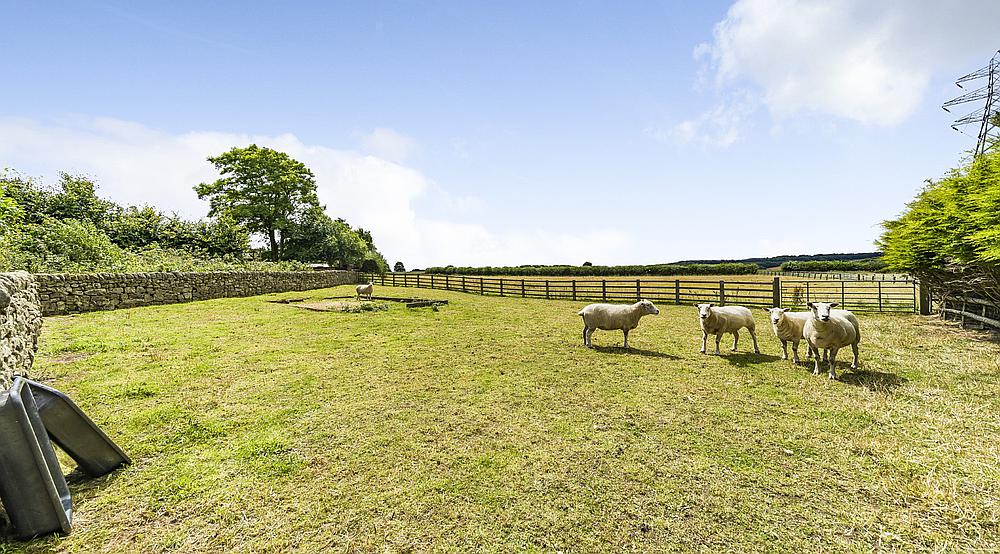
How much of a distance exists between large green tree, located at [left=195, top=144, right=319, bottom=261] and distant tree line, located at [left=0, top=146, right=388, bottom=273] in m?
0.08

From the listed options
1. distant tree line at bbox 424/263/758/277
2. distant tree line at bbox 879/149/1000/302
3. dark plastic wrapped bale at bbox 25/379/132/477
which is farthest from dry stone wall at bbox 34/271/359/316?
distant tree line at bbox 424/263/758/277

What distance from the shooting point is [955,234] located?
8.87 meters

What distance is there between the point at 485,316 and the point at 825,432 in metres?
9.91

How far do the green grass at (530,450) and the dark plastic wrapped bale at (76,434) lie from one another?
0.17 metres

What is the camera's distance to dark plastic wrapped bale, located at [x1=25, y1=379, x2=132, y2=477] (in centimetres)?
320

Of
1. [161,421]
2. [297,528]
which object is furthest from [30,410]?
[297,528]

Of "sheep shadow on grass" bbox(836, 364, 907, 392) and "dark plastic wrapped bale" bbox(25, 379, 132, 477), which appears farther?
"sheep shadow on grass" bbox(836, 364, 907, 392)

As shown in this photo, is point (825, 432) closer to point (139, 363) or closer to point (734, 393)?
point (734, 393)

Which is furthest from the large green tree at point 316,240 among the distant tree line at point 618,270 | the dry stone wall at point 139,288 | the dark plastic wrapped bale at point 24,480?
the dark plastic wrapped bale at point 24,480

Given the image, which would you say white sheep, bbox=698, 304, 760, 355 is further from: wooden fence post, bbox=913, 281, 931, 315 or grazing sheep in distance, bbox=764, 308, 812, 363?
wooden fence post, bbox=913, 281, 931, 315

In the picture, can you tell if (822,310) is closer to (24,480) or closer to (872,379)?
(872,379)

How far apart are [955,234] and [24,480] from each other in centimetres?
1518

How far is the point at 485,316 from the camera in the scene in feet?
43.7

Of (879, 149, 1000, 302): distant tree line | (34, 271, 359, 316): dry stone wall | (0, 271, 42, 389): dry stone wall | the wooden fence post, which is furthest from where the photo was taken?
the wooden fence post
